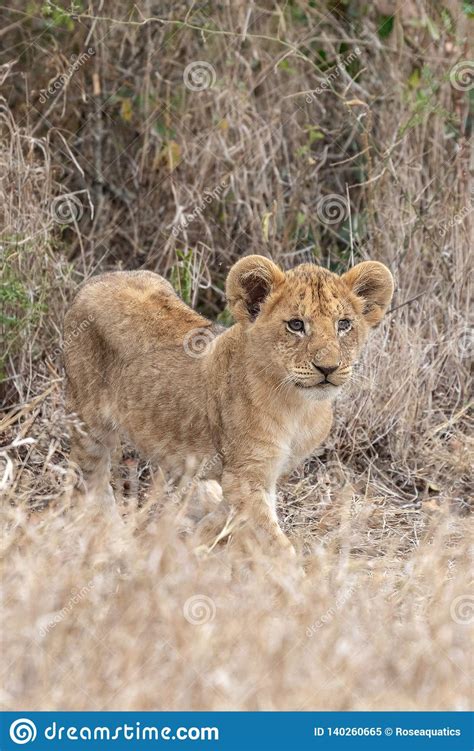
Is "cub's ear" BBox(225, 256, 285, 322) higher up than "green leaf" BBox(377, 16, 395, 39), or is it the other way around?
"green leaf" BBox(377, 16, 395, 39)

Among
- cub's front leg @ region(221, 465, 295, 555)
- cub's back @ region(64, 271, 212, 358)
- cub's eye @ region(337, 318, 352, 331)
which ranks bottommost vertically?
cub's front leg @ region(221, 465, 295, 555)

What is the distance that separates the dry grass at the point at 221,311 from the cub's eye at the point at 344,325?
0.83m

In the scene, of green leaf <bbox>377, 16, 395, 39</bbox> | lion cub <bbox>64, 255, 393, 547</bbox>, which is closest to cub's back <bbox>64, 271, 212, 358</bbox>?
lion cub <bbox>64, 255, 393, 547</bbox>

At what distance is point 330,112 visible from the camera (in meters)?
7.78

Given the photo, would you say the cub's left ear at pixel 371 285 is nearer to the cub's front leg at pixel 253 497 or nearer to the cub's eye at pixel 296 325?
the cub's eye at pixel 296 325

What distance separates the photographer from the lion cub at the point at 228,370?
4.55 meters

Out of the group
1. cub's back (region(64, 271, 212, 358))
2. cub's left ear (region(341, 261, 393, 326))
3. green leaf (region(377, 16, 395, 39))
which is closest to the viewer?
cub's left ear (region(341, 261, 393, 326))

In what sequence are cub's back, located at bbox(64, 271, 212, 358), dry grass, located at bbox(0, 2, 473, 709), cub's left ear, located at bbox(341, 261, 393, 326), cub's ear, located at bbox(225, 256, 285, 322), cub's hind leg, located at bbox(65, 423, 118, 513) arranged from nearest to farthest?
dry grass, located at bbox(0, 2, 473, 709)
cub's ear, located at bbox(225, 256, 285, 322)
cub's left ear, located at bbox(341, 261, 393, 326)
cub's back, located at bbox(64, 271, 212, 358)
cub's hind leg, located at bbox(65, 423, 118, 513)

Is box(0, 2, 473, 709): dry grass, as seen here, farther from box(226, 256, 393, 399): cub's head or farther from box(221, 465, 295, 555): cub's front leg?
box(226, 256, 393, 399): cub's head

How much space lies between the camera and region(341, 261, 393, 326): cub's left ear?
4789 mm

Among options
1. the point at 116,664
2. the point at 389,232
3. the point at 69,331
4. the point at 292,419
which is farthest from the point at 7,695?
the point at 389,232

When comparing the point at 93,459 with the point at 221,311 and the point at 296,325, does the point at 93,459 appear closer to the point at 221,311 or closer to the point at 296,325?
the point at 296,325

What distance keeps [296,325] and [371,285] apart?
0.48 meters

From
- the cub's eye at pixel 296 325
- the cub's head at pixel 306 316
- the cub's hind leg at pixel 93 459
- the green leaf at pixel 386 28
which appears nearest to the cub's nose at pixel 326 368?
the cub's head at pixel 306 316
